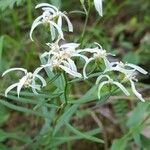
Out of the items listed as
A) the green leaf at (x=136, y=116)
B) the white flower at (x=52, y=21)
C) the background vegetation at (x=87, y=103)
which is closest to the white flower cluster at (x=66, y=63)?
the white flower at (x=52, y=21)

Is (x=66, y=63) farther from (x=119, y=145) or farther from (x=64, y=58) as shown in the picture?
(x=119, y=145)

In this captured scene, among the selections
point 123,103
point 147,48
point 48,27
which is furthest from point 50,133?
point 147,48

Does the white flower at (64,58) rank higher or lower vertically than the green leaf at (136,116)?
higher

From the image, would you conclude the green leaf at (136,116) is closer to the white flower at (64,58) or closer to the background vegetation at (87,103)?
the background vegetation at (87,103)

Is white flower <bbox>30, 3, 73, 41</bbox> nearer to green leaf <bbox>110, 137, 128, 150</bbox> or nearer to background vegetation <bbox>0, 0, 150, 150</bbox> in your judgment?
background vegetation <bbox>0, 0, 150, 150</bbox>

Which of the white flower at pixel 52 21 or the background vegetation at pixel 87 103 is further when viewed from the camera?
the background vegetation at pixel 87 103

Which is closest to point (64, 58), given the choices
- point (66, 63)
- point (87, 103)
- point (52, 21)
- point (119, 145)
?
point (66, 63)

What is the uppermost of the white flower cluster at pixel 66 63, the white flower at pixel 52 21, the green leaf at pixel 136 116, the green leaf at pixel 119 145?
the white flower at pixel 52 21
